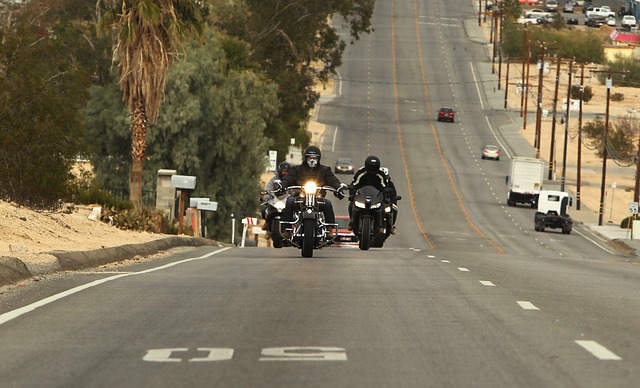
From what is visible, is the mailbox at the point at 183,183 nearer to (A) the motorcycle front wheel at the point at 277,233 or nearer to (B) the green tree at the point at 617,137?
(A) the motorcycle front wheel at the point at 277,233

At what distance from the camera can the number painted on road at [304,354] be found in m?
9.74

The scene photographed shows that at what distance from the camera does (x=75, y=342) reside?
10.7 m

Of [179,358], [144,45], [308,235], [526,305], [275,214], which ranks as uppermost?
[144,45]

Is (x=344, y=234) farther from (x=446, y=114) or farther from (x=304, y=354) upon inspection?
(x=446, y=114)

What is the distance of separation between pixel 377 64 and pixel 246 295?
14254 cm

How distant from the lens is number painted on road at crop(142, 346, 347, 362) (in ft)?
31.9

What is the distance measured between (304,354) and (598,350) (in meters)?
2.20

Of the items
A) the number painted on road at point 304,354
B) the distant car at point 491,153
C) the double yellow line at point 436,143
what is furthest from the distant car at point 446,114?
the number painted on road at point 304,354

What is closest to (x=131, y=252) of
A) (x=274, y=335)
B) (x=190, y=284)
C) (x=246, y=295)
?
(x=190, y=284)

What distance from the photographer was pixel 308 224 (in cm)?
2406

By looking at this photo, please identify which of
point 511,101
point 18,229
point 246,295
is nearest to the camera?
point 246,295

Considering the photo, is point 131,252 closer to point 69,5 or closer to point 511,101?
point 69,5

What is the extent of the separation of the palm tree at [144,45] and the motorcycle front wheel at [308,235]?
1974cm

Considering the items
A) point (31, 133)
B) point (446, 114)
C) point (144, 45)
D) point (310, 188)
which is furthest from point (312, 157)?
point (446, 114)
